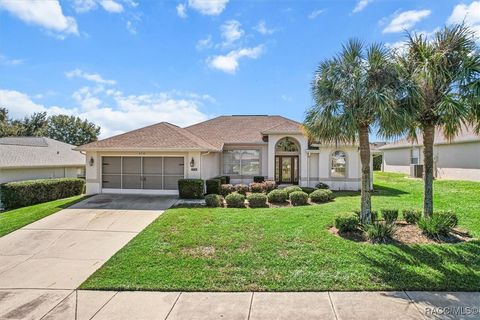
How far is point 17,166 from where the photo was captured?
58.5 feet

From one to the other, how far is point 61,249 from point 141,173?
343 inches

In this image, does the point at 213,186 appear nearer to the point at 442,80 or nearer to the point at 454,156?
the point at 442,80

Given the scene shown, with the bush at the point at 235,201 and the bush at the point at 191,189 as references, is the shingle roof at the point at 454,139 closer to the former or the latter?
the bush at the point at 235,201

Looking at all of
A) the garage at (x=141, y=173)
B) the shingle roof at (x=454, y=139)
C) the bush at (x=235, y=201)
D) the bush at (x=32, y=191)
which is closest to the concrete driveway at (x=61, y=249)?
the garage at (x=141, y=173)

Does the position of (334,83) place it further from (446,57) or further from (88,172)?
A: (88,172)

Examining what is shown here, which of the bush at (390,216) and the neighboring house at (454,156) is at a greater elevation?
the neighboring house at (454,156)

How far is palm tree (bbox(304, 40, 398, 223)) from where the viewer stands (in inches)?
322

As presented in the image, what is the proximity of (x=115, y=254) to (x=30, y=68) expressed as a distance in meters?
13.5

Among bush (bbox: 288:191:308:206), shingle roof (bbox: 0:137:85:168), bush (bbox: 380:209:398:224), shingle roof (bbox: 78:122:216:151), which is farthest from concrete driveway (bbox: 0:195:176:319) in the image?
shingle roof (bbox: 0:137:85:168)

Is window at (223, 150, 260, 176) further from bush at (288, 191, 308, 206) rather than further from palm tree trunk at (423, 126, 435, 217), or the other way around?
Answer: palm tree trunk at (423, 126, 435, 217)

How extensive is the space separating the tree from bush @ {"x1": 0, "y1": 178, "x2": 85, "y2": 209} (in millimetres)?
36427

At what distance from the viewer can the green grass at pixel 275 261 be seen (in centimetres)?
582

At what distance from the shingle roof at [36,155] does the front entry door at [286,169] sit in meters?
17.1

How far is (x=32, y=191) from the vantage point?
55.4 ft
